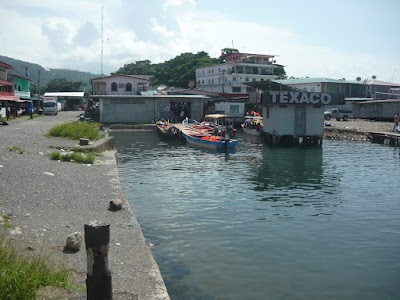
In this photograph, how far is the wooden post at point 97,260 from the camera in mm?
5906

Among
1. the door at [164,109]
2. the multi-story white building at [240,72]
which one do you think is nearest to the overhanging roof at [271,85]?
the door at [164,109]

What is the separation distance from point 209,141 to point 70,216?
23466 mm

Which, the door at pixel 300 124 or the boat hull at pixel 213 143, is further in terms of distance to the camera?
the door at pixel 300 124

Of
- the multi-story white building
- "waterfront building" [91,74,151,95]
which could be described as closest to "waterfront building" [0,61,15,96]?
"waterfront building" [91,74,151,95]

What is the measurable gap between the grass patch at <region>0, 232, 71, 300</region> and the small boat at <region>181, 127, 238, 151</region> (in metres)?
26.5

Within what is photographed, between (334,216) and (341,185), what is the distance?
638 cm

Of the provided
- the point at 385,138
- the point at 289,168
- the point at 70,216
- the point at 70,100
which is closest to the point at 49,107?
the point at 70,100

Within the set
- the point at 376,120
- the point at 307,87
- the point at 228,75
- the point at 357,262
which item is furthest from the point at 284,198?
the point at 228,75

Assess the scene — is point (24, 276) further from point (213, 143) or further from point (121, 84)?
point (121, 84)

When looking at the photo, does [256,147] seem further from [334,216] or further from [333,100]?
[334,216]

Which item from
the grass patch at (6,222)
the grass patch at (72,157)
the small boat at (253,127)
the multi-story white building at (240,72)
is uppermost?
the multi-story white building at (240,72)

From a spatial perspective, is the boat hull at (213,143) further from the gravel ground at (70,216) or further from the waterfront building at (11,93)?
the waterfront building at (11,93)

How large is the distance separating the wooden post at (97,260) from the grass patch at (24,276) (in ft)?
2.83

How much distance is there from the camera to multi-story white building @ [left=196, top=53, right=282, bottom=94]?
8175 centimetres
